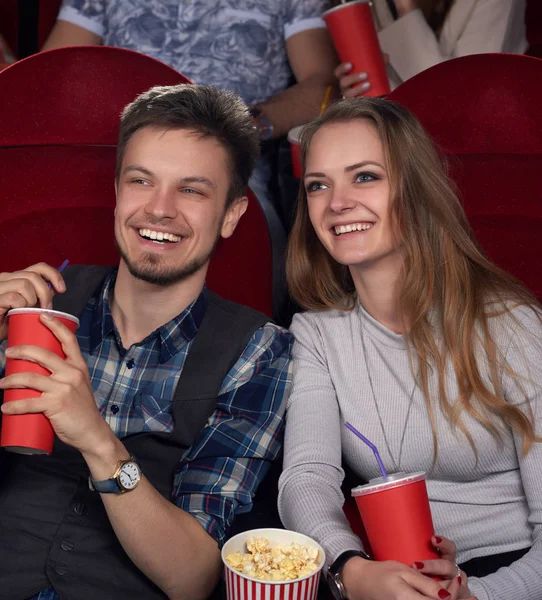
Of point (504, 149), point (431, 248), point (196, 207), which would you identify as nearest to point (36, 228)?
point (196, 207)

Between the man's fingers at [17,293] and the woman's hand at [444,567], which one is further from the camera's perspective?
the man's fingers at [17,293]

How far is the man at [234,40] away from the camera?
259cm

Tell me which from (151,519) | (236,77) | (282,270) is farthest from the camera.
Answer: (236,77)

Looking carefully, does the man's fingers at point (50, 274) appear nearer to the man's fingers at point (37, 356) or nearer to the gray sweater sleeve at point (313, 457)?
the man's fingers at point (37, 356)

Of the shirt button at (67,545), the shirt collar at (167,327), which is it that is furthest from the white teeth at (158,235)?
the shirt button at (67,545)

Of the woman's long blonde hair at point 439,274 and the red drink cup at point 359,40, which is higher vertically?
the red drink cup at point 359,40

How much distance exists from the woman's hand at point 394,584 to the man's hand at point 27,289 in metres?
0.69

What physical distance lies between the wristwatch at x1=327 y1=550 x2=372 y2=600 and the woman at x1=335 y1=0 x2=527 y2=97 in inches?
64.4

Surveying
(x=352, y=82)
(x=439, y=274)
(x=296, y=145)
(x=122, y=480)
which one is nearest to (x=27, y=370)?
(x=122, y=480)

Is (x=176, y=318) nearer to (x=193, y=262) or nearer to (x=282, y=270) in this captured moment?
(x=193, y=262)

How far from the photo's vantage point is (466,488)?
63.3 inches

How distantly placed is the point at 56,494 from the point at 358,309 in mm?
716

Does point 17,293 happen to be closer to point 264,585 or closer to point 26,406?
point 26,406

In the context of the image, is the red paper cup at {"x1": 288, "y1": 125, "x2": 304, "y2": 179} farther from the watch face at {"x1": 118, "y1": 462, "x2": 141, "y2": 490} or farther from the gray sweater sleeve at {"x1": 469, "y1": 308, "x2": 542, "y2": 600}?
the watch face at {"x1": 118, "y1": 462, "x2": 141, "y2": 490}
